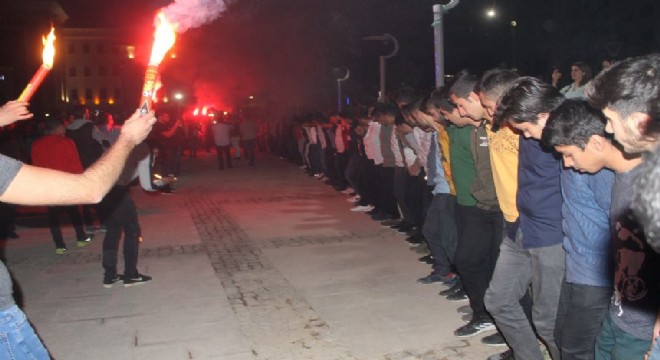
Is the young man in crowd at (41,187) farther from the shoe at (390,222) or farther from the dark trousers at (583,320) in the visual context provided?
the shoe at (390,222)

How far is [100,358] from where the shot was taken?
514cm

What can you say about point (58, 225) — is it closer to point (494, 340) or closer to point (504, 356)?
point (494, 340)

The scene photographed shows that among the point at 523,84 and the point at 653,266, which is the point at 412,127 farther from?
the point at 653,266

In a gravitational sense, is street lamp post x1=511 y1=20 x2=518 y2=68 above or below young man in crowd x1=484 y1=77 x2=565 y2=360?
above

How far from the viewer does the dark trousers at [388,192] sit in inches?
418

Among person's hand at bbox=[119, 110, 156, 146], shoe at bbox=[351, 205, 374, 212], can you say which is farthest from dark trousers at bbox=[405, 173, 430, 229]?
person's hand at bbox=[119, 110, 156, 146]

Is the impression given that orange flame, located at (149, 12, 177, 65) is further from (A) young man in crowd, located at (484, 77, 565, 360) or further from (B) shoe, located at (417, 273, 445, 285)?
(B) shoe, located at (417, 273, 445, 285)

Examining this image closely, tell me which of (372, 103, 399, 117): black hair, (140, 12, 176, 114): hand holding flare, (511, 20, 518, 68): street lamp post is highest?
(511, 20, 518, 68): street lamp post

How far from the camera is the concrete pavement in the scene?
522cm

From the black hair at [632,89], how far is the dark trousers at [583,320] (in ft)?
4.25

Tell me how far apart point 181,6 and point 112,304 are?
3.15 meters

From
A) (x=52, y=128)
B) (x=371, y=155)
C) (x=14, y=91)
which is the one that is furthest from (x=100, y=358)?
(x=14, y=91)

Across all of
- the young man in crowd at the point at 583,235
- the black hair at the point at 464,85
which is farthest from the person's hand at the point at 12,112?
the young man in crowd at the point at 583,235

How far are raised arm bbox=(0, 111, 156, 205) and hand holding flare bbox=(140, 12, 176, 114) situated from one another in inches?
3.1
